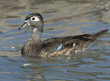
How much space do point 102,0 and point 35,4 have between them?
3.63 meters

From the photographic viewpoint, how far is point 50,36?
33.7 ft

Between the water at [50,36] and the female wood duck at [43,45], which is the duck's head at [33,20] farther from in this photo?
the water at [50,36]

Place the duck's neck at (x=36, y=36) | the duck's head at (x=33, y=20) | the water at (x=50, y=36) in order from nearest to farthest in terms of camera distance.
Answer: the water at (x=50, y=36) → the duck's head at (x=33, y=20) → the duck's neck at (x=36, y=36)

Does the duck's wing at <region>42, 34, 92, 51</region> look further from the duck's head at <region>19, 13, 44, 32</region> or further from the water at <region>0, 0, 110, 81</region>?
the duck's head at <region>19, 13, 44, 32</region>

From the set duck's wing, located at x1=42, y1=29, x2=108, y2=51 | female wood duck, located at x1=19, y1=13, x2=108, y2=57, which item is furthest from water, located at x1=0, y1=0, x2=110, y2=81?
duck's wing, located at x1=42, y1=29, x2=108, y2=51

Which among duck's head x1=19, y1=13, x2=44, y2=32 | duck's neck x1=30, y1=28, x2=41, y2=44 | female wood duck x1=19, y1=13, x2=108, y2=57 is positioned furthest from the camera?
duck's neck x1=30, y1=28, x2=41, y2=44

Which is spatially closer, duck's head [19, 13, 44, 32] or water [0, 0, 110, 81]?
water [0, 0, 110, 81]

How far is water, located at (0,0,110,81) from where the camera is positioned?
6.80 m

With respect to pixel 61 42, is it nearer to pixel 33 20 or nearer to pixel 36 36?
pixel 36 36

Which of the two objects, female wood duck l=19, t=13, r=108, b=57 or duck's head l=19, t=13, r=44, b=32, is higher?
duck's head l=19, t=13, r=44, b=32

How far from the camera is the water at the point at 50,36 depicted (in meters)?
6.80

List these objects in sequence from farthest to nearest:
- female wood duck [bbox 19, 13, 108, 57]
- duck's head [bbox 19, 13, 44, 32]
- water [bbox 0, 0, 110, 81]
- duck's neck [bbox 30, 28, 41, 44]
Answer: duck's neck [bbox 30, 28, 41, 44] → duck's head [bbox 19, 13, 44, 32] → female wood duck [bbox 19, 13, 108, 57] → water [bbox 0, 0, 110, 81]

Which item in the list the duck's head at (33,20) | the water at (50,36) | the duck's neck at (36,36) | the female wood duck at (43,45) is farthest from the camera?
the duck's neck at (36,36)

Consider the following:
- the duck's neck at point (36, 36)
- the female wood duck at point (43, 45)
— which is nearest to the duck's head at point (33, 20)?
the female wood duck at point (43, 45)
